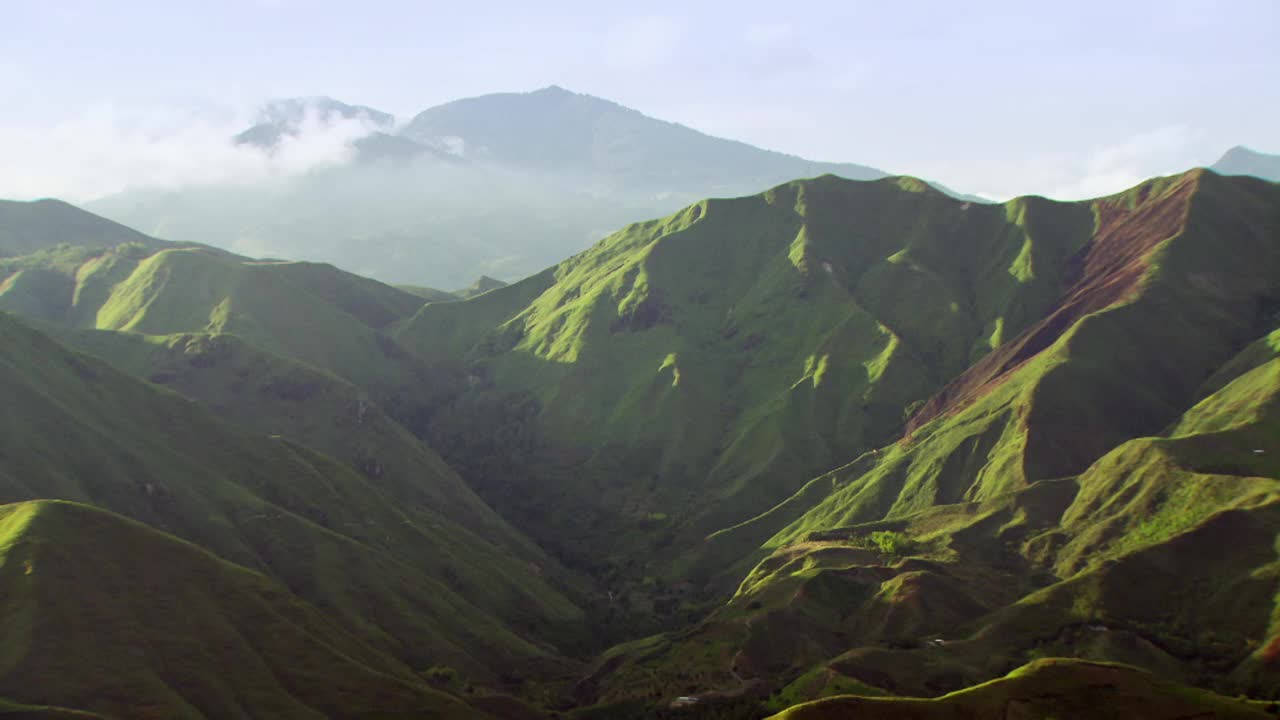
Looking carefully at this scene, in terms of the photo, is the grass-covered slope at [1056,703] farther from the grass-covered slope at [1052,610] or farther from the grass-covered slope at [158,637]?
the grass-covered slope at [158,637]

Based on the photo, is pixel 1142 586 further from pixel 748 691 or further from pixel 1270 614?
pixel 748 691

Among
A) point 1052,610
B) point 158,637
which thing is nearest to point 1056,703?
point 1052,610

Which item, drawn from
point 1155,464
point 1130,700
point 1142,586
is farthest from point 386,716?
point 1155,464

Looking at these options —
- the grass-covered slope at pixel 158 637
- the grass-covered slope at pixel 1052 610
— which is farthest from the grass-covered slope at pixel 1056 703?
the grass-covered slope at pixel 158 637

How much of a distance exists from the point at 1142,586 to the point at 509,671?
112 meters

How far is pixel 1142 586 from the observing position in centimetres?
16850

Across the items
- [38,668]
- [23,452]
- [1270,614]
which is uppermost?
[23,452]

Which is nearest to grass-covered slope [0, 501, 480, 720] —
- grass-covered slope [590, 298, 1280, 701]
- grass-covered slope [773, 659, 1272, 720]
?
grass-covered slope [590, 298, 1280, 701]

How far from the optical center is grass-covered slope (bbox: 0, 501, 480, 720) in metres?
126

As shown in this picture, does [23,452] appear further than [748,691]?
Yes

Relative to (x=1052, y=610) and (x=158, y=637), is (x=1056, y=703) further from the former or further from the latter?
(x=158, y=637)

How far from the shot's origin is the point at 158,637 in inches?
5404

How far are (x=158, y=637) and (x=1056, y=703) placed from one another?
367 feet

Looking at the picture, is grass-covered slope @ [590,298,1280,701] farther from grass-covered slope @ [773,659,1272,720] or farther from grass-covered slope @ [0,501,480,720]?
grass-covered slope @ [0,501,480,720]
